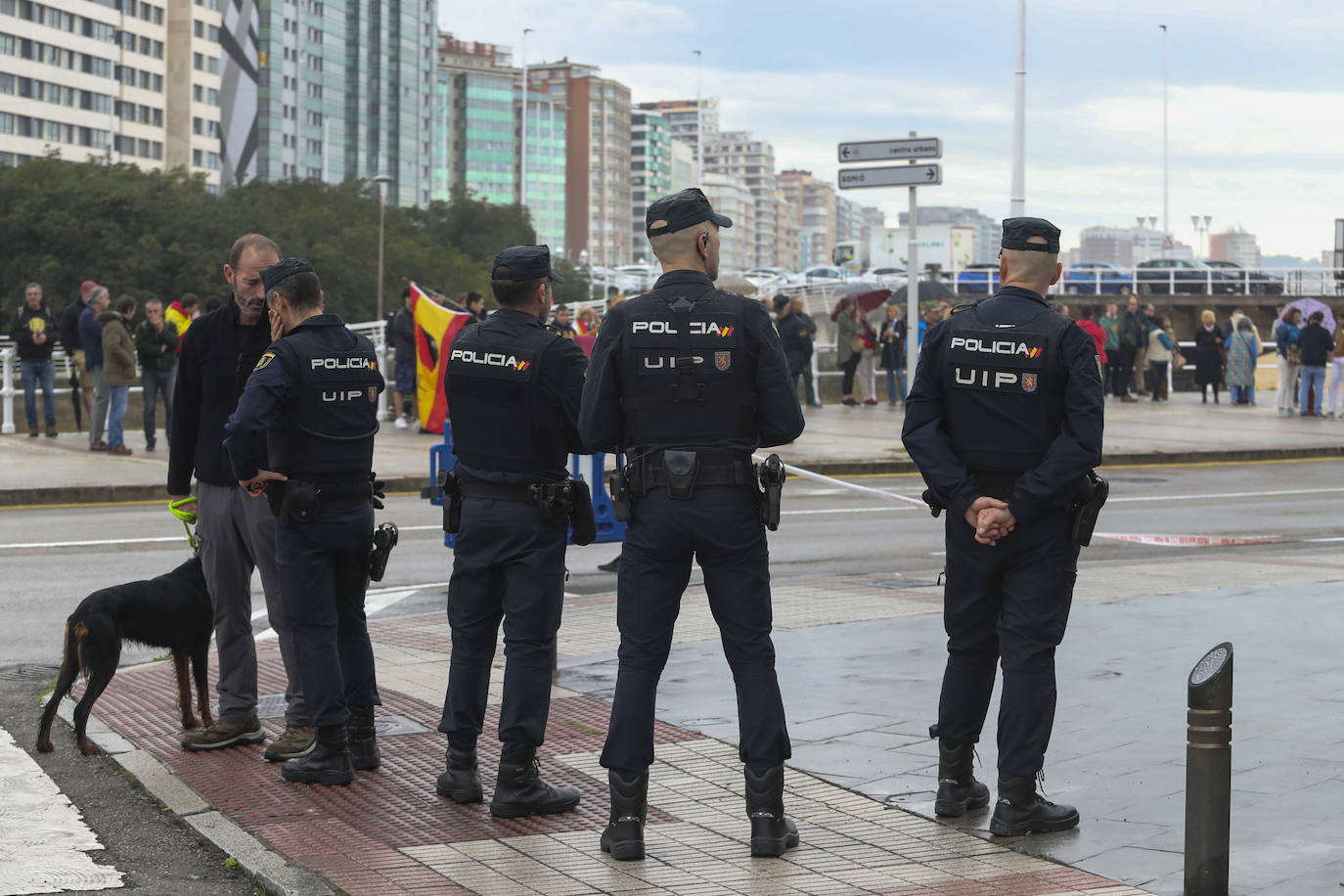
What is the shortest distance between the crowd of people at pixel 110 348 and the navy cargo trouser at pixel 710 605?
45.9 ft

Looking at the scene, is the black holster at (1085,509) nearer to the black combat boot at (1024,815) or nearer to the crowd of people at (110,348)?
the black combat boot at (1024,815)

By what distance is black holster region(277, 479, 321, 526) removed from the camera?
5.79 metres

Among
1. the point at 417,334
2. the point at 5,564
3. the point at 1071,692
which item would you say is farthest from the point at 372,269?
the point at 1071,692

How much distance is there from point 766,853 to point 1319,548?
951cm

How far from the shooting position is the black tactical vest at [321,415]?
589 centimetres

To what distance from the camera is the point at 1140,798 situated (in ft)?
18.1

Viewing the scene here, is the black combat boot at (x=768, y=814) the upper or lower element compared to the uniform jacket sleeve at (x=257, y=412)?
lower

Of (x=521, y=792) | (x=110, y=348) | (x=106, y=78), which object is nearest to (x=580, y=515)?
(x=521, y=792)

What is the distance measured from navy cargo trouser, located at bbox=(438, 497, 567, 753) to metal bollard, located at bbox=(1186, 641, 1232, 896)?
221cm

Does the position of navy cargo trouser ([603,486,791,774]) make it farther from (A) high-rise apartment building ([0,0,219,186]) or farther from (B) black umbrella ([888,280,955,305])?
(A) high-rise apartment building ([0,0,219,186])

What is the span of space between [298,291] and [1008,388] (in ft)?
8.52

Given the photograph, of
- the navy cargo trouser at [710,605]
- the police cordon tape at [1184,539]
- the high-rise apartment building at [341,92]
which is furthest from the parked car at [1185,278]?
the high-rise apartment building at [341,92]

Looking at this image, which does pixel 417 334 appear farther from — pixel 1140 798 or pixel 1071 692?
pixel 1140 798

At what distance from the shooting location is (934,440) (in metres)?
5.44
